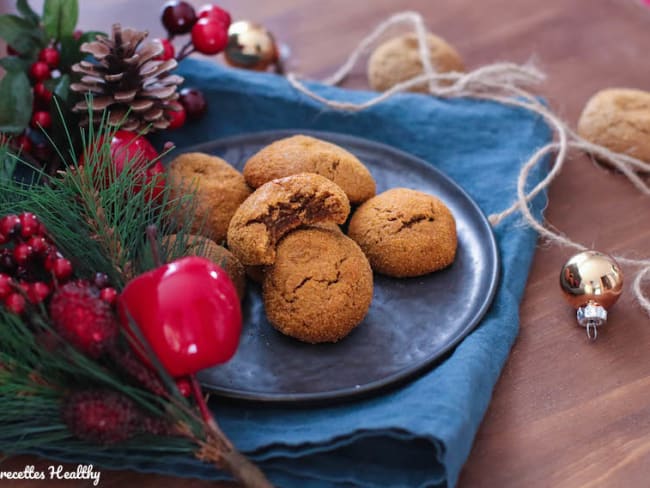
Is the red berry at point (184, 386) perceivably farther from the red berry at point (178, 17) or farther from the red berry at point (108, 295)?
the red berry at point (178, 17)

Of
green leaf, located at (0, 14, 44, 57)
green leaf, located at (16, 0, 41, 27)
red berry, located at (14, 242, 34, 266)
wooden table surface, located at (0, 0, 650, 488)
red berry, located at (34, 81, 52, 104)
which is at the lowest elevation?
wooden table surface, located at (0, 0, 650, 488)

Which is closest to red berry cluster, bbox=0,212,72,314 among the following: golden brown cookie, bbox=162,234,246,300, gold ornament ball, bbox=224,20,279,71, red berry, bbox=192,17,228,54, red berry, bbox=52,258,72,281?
red berry, bbox=52,258,72,281

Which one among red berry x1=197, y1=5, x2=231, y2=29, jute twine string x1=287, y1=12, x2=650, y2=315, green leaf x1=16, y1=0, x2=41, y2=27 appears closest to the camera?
jute twine string x1=287, y1=12, x2=650, y2=315

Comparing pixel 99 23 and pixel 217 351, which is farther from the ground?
pixel 99 23

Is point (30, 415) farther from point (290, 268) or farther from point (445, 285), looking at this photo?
point (445, 285)

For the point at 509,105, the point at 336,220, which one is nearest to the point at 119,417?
the point at 336,220

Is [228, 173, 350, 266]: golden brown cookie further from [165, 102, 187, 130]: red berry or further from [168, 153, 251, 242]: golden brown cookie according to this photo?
[165, 102, 187, 130]: red berry

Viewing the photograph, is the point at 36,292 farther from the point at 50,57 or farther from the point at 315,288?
the point at 50,57
